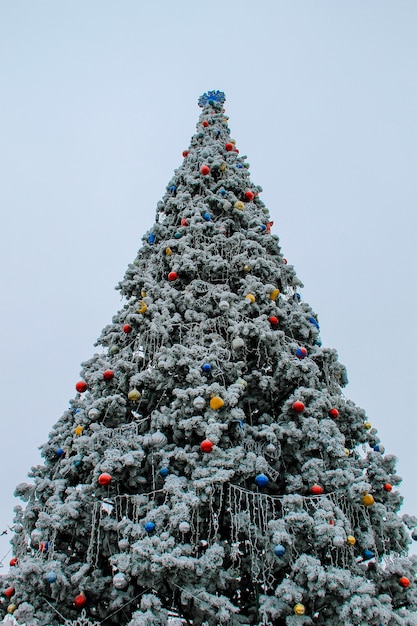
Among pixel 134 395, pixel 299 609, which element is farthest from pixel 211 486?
pixel 134 395

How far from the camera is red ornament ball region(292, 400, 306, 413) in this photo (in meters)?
5.09

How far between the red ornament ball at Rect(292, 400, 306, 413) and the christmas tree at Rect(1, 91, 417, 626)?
0.5 inches

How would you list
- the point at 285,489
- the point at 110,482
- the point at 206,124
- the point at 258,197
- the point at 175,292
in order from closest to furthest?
the point at 110,482 → the point at 285,489 → the point at 175,292 → the point at 258,197 → the point at 206,124

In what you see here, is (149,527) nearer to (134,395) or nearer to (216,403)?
(216,403)

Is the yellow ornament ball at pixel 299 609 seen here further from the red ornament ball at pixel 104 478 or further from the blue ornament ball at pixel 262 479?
the red ornament ball at pixel 104 478

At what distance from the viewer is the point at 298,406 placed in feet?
16.7

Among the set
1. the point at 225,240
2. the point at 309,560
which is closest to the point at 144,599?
the point at 309,560

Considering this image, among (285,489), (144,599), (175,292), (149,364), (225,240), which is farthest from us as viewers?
(225,240)

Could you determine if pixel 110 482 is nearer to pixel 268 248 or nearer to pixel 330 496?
pixel 330 496

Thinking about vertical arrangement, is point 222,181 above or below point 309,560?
above

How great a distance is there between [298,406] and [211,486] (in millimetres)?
1307

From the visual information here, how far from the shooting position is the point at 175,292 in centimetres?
633

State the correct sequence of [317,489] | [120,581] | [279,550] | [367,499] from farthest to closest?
[367,499]
[317,489]
[279,550]
[120,581]

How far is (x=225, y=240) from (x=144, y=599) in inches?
186
